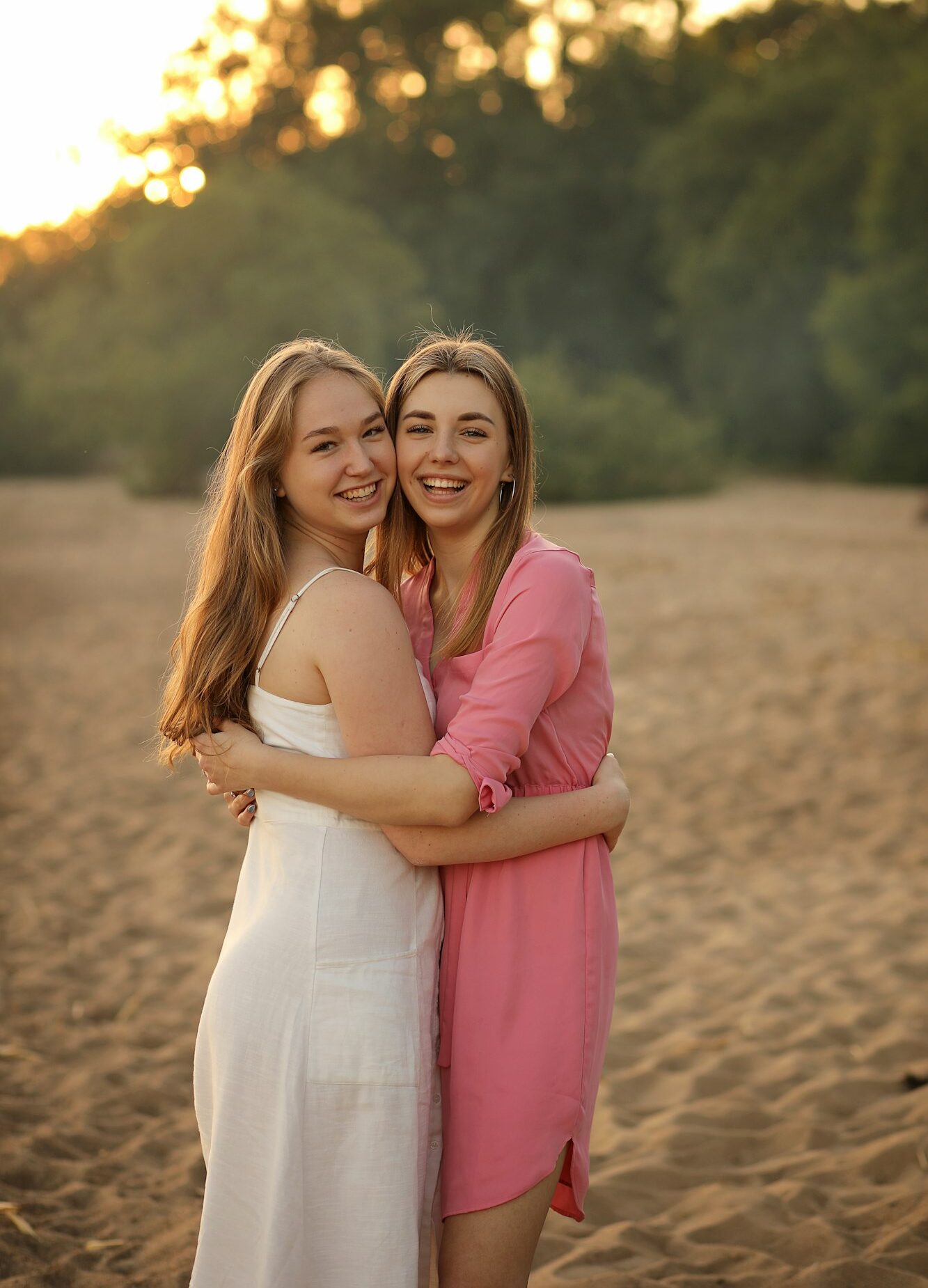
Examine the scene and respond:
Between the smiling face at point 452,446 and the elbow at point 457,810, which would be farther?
the smiling face at point 452,446

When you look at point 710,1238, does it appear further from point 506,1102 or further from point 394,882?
point 394,882

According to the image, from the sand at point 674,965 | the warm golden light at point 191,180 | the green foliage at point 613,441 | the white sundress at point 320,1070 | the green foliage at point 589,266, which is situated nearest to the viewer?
the white sundress at point 320,1070

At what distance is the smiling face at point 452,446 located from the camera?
87.7 inches

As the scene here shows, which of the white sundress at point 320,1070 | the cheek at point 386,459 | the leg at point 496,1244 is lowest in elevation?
the leg at point 496,1244

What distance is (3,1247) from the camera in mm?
3240

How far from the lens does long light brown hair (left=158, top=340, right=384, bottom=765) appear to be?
83.2 inches

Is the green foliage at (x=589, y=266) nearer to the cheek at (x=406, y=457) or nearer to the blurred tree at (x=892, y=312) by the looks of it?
the blurred tree at (x=892, y=312)

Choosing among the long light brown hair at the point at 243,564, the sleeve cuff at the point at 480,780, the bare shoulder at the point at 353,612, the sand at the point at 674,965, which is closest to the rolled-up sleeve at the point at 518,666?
the sleeve cuff at the point at 480,780

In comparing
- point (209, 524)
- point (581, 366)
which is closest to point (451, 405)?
point (209, 524)

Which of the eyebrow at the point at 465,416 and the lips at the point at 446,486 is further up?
the eyebrow at the point at 465,416

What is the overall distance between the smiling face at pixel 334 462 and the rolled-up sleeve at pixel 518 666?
31 cm

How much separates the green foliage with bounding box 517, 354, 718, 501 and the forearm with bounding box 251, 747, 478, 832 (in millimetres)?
22683

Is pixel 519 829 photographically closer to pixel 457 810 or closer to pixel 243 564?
pixel 457 810

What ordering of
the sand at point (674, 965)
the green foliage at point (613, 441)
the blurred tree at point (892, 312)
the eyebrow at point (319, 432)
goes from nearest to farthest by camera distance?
the eyebrow at point (319, 432), the sand at point (674, 965), the green foliage at point (613, 441), the blurred tree at point (892, 312)
